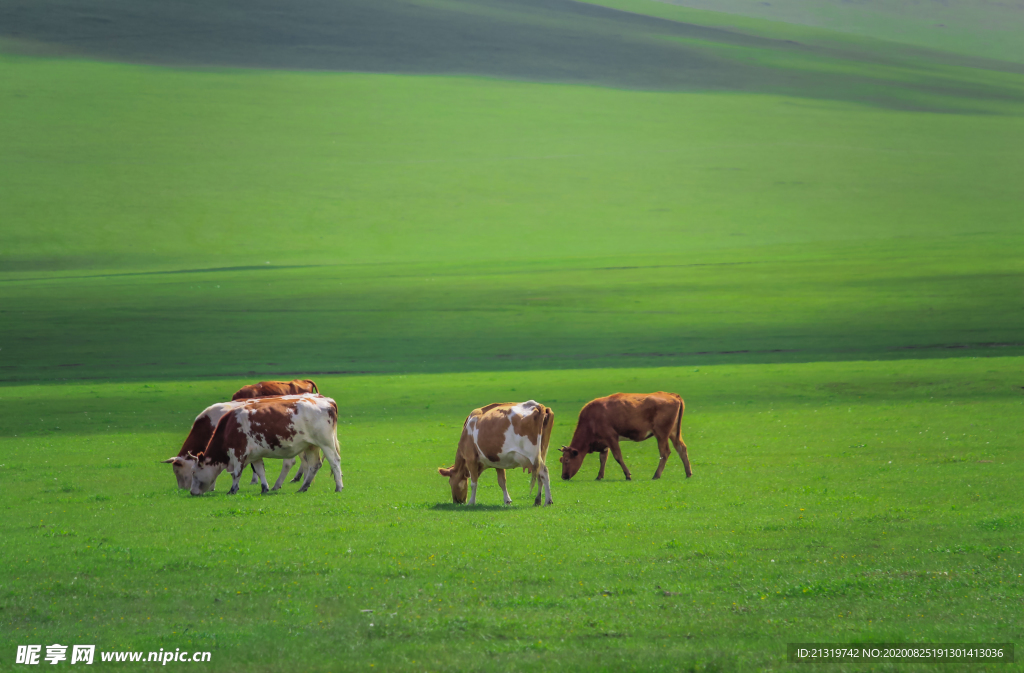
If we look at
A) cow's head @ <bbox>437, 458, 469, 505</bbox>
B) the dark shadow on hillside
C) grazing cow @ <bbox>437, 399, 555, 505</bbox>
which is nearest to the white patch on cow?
grazing cow @ <bbox>437, 399, 555, 505</bbox>

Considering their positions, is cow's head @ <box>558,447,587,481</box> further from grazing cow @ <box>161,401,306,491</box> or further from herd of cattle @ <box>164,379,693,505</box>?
grazing cow @ <box>161,401,306,491</box>

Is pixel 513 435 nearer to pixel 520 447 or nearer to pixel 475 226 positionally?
pixel 520 447

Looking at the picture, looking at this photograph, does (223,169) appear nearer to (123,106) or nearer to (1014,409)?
(123,106)

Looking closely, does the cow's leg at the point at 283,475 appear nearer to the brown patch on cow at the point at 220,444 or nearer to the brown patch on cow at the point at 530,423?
the brown patch on cow at the point at 220,444

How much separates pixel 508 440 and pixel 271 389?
11.3 meters

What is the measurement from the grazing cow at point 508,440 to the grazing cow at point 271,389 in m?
8.86

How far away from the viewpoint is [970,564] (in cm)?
1275

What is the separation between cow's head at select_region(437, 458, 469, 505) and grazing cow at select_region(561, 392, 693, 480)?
5190mm

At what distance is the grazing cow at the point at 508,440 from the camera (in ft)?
58.6

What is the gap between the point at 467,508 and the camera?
1794 centimetres

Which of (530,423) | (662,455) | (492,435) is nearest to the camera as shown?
(530,423)

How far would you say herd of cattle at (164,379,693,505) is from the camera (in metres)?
18.0

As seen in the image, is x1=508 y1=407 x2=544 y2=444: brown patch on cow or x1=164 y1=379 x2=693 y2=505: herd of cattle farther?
x1=164 y1=379 x2=693 y2=505: herd of cattle

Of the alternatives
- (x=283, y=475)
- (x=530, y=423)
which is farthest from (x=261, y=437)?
(x=530, y=423)
